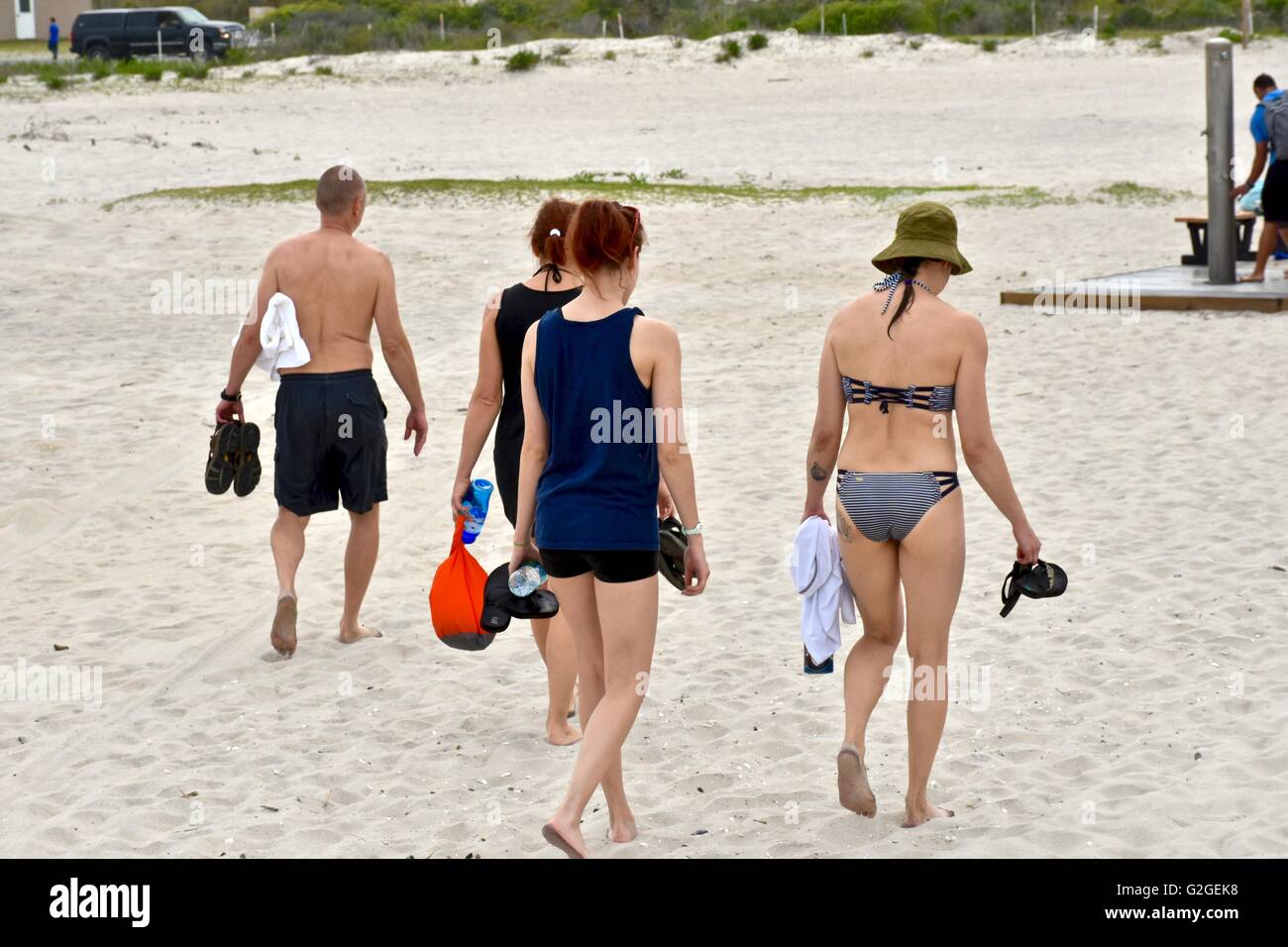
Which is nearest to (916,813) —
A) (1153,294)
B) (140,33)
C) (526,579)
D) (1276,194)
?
(526,579)

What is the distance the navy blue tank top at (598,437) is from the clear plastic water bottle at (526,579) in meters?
0.18

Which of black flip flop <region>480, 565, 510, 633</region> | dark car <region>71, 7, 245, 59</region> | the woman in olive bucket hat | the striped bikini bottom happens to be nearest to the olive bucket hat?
the woman in olive bucket hat

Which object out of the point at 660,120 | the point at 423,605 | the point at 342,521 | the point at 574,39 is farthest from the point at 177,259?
the point at 574,39

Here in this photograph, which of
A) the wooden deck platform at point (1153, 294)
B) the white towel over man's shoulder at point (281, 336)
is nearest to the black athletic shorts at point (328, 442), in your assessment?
the white towel over man's shoulder at point (281, 336)

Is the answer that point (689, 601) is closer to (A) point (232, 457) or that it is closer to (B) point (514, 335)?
(A) point (232, 457)

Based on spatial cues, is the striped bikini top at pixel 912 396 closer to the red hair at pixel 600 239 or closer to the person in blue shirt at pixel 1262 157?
the red hair at pixel 600 239

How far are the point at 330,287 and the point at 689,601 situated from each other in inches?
83.3

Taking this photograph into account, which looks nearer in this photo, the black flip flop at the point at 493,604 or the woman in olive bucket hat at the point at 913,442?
the woman in olive bucket hat at the point at 913,442

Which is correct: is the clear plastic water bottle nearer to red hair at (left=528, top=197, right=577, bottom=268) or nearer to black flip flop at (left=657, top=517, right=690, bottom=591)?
black flip flop at (left=657, top=517, right=690, bottom=591)

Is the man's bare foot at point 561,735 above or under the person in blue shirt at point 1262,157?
under

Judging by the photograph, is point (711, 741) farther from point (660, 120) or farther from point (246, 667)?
point (660, 120)

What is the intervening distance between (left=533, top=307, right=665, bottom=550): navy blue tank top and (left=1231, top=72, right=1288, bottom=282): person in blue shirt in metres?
10.0

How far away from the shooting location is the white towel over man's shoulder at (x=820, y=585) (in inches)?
165

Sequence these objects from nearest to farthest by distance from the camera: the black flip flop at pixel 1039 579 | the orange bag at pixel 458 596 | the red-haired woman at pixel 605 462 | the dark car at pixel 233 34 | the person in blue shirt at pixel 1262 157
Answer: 1. the red-haired woman at pixel 605 462
2. the black flip flop at pixel 1039 579
3. the orange bag at pixel 458 596
4. the person in blue shirt at pixel 1262 157
5. the dark car at pixel 233 34
